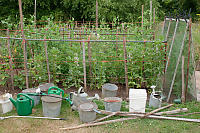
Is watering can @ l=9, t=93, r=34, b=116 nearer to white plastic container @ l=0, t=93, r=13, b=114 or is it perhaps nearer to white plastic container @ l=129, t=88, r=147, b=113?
white plastic container @ l=0, t=93, r=13, b=114

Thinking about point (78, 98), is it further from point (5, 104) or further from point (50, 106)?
point (5, 104)

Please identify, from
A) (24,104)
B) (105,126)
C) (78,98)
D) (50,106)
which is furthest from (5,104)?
(105,126)

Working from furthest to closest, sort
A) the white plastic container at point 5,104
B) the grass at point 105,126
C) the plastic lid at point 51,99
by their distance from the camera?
the white plastic container at point 5,104
the plastic lid at point 51,99
the grass at point 105,126

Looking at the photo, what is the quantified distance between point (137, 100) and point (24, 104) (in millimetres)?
2282

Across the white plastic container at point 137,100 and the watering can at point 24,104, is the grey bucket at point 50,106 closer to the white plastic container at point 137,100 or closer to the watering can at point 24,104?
the watering can at point 24,104

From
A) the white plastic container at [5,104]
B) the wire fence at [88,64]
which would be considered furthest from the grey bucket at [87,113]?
the white plastic container at [5,104]

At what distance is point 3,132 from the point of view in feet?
13.2

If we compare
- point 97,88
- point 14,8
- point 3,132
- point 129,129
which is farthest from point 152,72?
point 14,8

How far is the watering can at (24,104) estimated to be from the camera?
4.41 metres

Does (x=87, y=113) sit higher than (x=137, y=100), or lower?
lower

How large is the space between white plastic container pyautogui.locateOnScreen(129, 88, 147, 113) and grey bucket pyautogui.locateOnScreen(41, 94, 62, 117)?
1486 millimetres

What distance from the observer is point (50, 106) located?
442 centimetres

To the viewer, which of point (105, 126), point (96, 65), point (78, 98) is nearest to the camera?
point (105, 126)

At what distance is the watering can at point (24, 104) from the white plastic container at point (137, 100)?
205 cm
